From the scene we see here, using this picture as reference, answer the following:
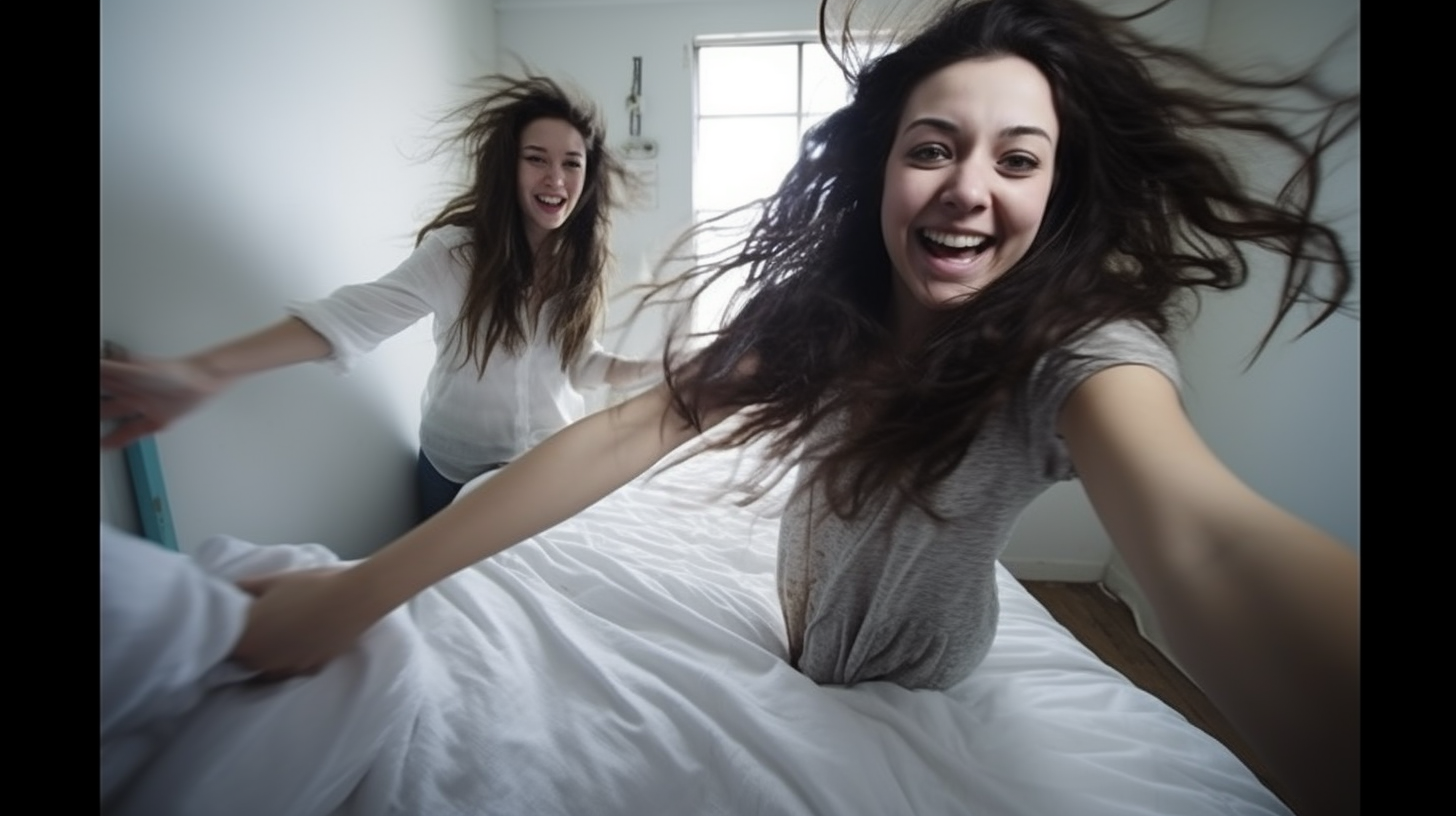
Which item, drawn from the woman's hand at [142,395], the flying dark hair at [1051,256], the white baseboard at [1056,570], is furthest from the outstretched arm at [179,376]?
the white baseboard at [1056,570]

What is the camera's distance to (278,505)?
0.29m

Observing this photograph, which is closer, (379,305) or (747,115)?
(379,305)

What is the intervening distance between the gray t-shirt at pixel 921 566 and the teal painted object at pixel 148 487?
0.43 m

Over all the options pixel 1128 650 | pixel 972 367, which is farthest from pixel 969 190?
pixel 1128 650

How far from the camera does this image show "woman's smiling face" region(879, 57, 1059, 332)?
1.27 feet

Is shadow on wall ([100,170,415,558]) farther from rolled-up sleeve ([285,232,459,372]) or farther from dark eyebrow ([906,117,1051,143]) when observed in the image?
dark eyebrow ([906,117,1051,143])

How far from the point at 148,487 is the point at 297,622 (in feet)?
0.36

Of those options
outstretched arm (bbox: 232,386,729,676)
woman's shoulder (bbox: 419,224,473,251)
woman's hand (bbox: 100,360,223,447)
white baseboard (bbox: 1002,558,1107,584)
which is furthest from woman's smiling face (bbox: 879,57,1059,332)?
white baseboard (bbox: 1002,558,1107,584)

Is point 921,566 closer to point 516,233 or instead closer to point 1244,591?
point 1244,591

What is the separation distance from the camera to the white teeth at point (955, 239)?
406 millimetres

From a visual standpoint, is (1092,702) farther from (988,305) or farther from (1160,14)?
(1160,14)

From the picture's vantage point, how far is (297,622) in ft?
0.92

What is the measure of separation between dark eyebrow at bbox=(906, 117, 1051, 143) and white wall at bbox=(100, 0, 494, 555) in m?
0.41
